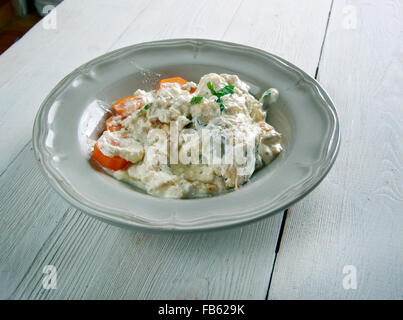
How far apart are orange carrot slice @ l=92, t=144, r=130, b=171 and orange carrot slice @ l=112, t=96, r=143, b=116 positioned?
0.74 feet

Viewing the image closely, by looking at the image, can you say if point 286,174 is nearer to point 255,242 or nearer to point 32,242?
point 255,242

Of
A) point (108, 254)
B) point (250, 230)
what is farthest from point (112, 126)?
point (250, 230)

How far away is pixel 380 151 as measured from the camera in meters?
1.45

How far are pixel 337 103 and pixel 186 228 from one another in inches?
41.3

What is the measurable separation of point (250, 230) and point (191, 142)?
338mm

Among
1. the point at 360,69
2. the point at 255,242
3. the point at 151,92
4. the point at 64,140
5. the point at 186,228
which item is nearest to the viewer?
the point at 186,228

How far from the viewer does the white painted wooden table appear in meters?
1.04

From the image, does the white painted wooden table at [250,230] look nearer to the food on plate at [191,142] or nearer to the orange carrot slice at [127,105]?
the food on plate at [191,142]

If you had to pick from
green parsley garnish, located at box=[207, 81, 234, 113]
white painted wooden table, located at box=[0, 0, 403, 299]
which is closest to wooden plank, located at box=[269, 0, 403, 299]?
white painted wooden table, located at box=[0, 0, 403, 299]

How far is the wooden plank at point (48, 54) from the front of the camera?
159 cm

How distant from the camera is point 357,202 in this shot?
1.26 metres

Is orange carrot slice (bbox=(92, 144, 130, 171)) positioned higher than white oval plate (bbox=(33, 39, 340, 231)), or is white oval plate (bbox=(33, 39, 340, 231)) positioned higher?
white oval plate (bbox=(33, 39, 340, 231))

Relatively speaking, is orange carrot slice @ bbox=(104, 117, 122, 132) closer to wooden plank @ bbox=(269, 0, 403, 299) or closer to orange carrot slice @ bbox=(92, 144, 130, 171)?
orange carrot slice @ bbox=(92, 144, 130, 171)

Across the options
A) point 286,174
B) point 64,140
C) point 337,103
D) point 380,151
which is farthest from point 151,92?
A: point 380,151
